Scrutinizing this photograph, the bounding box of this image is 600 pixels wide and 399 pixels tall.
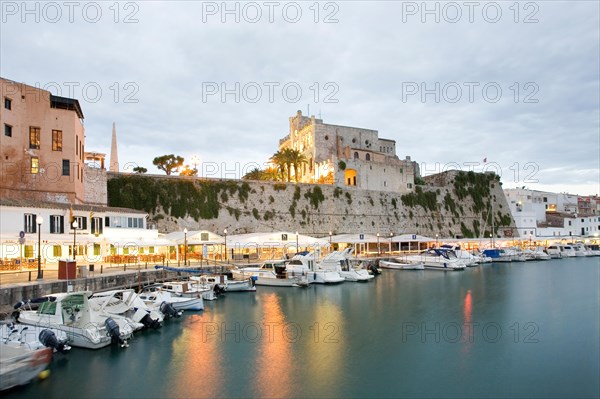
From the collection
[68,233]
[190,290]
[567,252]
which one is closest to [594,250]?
[567,252]

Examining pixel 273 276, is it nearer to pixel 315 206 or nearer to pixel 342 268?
pixel 342 268

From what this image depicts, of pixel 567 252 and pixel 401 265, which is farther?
pixel 567 252

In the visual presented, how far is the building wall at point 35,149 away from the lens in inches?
1216

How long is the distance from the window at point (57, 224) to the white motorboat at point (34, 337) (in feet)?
45.2

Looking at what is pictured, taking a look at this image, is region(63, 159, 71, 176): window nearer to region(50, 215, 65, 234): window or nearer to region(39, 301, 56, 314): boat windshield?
region(50, 215, 65, 234): window

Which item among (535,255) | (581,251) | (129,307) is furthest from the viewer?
(581,251)

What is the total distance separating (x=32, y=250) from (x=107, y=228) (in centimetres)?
637

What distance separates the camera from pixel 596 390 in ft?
43.4

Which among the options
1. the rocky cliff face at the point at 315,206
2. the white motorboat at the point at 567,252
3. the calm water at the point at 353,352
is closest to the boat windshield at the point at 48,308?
the calm water at the point at 353,352

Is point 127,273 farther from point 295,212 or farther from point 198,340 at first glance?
point 295,212

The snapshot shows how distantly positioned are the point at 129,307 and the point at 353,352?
29.9ft

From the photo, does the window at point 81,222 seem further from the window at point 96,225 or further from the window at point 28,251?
the window at point 28,251

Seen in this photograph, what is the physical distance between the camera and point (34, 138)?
3253cm

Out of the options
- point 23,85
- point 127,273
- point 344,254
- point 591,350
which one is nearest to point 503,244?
point 344,254
